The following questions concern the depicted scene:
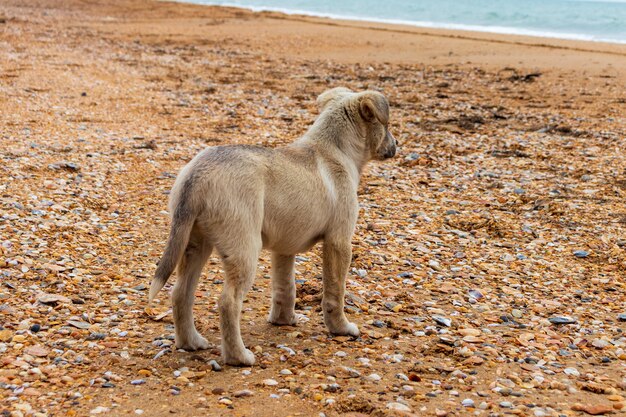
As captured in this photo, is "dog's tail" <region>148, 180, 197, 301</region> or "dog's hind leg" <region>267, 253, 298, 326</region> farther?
"dog's hind leg" <region>267, 253, 298, 326</region>

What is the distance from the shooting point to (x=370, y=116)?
631 centimetres

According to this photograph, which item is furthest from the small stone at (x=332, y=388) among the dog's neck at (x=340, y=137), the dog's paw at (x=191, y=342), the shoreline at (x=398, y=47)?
the shoreline at (x=398, y=47)

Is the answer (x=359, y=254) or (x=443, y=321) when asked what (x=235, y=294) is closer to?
(x=443, y=321)

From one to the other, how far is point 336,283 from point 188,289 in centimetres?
121

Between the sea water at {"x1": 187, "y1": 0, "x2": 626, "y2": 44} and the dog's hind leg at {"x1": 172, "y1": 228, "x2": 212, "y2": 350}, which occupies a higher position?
the sea water at {"x1": 187, "y1": 0, "x2": 626, "y2": 44}

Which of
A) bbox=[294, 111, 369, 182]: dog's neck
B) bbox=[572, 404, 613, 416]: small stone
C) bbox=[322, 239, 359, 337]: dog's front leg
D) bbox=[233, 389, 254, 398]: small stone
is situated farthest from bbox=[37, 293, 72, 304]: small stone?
bbox=[572, 404, 613, 416]: small stone

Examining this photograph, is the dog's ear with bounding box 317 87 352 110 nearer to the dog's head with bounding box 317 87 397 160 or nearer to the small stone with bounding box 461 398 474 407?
the dog's head with bounding box 317 87 397 160

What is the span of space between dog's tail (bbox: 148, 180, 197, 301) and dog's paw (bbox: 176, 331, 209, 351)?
2.27ft

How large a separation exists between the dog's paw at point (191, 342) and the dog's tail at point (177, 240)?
693 millimetres

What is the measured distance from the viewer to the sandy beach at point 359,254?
504 cm

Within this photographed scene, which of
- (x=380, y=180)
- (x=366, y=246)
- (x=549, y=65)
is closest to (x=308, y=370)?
(x=366, y=246)

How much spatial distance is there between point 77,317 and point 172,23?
27734mm

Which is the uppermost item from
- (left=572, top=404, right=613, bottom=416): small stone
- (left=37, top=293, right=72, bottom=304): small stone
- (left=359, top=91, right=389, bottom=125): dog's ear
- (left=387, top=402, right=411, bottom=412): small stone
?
(left=359, top=91, right=389, bottom=125): dog's ear

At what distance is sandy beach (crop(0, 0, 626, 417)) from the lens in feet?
16.5
